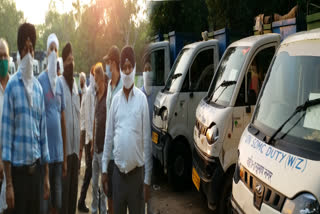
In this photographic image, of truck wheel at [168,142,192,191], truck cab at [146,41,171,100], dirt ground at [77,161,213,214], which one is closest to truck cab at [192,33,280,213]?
dirt ground at [77,161,213,214]

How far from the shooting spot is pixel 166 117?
5180mm

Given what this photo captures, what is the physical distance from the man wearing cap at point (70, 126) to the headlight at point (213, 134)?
1176mm

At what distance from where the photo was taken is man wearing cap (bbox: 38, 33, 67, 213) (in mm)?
3133

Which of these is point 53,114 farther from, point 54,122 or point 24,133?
point 24,133

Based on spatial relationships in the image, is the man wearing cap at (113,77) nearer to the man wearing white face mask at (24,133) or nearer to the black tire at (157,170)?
the man wearing white face mask at (24,133)

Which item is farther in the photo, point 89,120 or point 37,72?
point 89,120

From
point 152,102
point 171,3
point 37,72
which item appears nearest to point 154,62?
point 152,102

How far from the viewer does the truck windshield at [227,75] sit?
4.01 metres

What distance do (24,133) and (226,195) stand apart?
6.31 feet

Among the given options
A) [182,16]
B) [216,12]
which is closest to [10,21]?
[216,12]

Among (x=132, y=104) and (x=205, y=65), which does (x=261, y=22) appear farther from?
(x=132, y=104)

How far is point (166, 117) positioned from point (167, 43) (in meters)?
2.00

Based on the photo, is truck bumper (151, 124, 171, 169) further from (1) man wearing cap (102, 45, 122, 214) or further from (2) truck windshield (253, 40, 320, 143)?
(2) truck windshield (253, 40, 320, 143)

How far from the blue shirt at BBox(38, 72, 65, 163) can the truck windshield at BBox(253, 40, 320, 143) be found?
1460 mm
